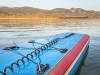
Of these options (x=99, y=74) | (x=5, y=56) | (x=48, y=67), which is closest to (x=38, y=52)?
(x=5, y=56)

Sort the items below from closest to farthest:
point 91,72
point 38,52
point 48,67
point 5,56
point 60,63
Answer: point 48,67 → point 60,63 → point 5,56 → point 38,52 → point 91,72

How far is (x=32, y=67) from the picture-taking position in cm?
670

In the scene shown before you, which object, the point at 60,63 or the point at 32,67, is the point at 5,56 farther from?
the point at 60,63

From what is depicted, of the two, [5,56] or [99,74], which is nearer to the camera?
[5,56]

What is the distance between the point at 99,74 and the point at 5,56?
211 inches

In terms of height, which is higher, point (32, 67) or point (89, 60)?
point (32, 67)

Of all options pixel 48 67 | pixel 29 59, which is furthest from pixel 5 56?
pixel 48 67

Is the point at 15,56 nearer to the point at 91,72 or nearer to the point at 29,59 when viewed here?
the point at 29,59

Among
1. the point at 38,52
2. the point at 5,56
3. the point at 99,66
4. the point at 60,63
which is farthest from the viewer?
the point at 99,66

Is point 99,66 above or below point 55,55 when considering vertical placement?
below

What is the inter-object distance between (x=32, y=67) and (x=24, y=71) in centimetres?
52

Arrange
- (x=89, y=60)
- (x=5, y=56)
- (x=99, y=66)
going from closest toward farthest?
(x=5, y=56), (x=99, y=66), (x=89, y=60)

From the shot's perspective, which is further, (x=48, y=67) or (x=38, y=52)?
(x=38, y=52)

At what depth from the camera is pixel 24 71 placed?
6.26 metres
